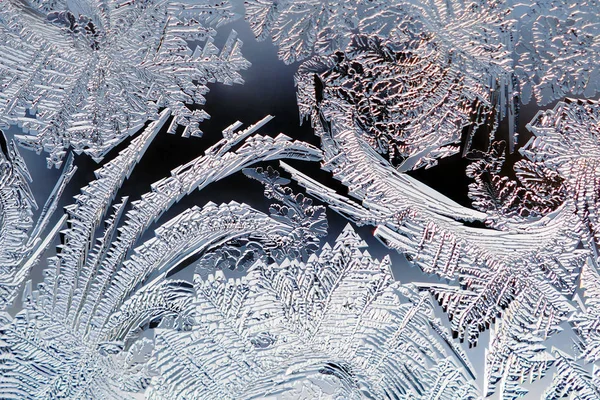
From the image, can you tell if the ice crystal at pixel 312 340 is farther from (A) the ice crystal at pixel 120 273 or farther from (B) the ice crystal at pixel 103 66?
(B) the ice crystal at pixel 103 66

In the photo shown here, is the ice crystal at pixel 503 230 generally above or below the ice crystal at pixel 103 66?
below

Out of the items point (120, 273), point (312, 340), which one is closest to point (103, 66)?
point (120, 273)

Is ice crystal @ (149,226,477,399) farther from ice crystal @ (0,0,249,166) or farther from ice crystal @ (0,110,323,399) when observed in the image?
ice crystal @ (0,0,249,166)

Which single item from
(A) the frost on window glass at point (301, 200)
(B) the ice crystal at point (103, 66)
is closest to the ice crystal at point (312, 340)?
(A) the frost on window glass at point (301, 200)

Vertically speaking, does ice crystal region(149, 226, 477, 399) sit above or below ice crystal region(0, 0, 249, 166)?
below

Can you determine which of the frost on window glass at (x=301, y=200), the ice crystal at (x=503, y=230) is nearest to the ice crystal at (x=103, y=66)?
the frost on window glass at (x=301, y=200)

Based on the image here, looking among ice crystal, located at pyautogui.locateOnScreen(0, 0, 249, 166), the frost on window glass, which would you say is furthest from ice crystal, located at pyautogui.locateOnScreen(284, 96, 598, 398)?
ice crystal, located at pyautogui.locateOnScreen(0, 0, 249, 166)

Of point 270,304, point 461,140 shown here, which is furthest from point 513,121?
point 270,304

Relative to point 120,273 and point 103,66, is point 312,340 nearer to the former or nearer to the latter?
point 120,273

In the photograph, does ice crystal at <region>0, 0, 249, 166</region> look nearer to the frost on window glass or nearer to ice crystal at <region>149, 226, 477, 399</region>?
the frost on window glass
